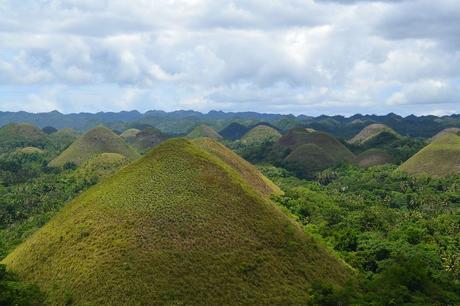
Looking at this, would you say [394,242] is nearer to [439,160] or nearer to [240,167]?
[240,167]

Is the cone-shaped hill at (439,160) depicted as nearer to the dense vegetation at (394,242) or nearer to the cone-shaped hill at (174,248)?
the dense vegetation at (394,242)

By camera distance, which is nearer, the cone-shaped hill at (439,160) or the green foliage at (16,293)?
the green foliage at (16,293)

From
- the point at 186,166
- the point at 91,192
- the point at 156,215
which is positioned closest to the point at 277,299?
the point at 156,215

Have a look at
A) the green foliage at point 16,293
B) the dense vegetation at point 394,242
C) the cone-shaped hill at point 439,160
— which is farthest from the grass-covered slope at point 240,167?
the cone-shaped hill at point 439,160

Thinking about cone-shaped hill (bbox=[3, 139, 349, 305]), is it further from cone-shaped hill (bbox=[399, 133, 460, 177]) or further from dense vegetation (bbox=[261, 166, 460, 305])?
cone-shaped hill (bbox=[399, 133, 460, 177])

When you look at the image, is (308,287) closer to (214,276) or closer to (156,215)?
(214,276)

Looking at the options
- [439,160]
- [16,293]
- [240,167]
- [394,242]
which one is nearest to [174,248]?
[16,293]
